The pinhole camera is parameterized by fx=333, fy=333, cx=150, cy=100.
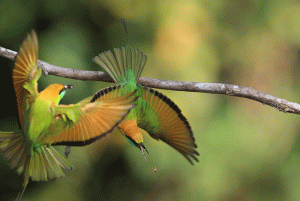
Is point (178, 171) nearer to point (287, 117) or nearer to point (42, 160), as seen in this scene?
point (287, 117)

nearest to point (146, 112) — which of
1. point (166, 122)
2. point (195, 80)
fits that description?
point (166, 122)

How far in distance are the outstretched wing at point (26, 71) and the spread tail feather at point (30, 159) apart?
2.2 inches

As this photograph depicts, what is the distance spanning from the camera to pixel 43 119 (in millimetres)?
527

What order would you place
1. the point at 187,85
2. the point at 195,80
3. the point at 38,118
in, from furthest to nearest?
the point at 195,80 → the point at 187,85 → the point at 38,118

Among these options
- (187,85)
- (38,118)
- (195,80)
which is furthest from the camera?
(195,80)

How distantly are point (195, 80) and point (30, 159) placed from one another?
6.25ft

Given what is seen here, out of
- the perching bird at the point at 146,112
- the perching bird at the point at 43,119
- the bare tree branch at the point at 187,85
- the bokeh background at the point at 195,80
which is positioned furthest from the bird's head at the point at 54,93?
the bokeh background at the point at 195,80

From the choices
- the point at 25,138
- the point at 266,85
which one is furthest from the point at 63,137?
the point at 266,85

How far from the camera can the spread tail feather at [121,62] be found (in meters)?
0.77

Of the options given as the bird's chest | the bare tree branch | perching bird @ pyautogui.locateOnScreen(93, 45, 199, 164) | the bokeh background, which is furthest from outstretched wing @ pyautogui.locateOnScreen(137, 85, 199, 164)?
the bokeh background

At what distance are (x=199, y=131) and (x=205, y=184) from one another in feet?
1.30

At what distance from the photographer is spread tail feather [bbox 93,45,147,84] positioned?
77 centimetres

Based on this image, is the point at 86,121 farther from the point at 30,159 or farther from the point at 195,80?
the point at 195,80

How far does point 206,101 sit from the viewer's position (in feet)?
8.07
